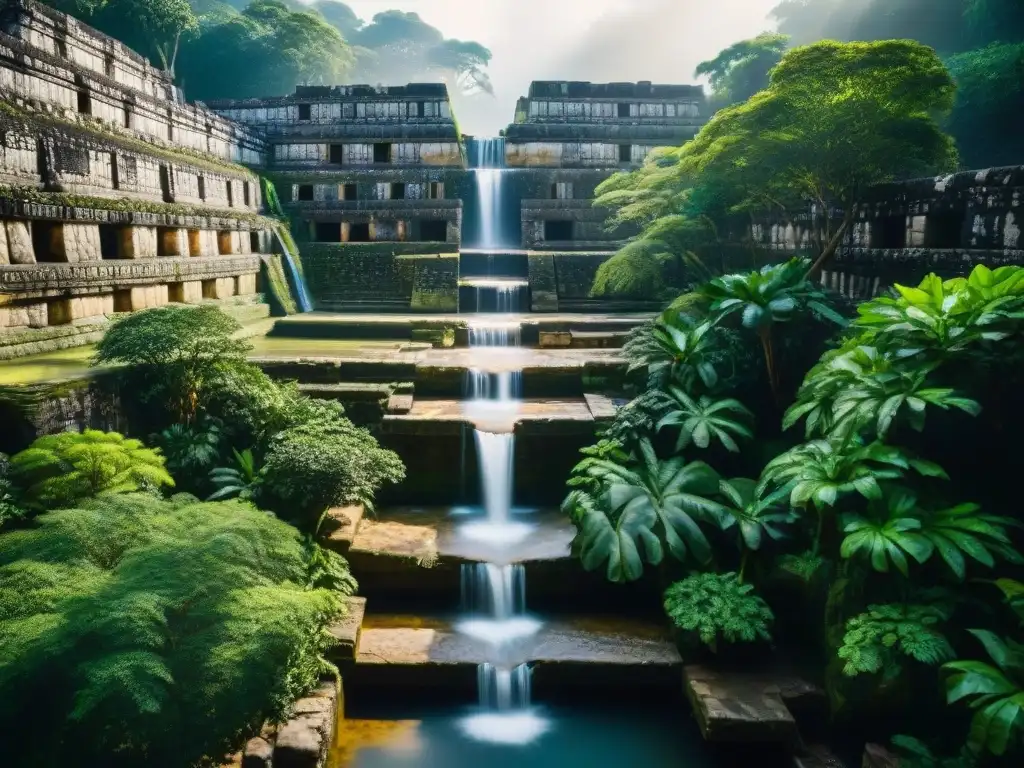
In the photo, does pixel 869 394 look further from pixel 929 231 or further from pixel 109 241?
pixel 109 241

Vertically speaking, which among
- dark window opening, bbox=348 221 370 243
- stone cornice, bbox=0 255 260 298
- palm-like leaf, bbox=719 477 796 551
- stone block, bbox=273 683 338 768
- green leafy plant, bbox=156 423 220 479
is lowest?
stone block, bbox=273 683 338 768

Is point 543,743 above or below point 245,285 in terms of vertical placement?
below

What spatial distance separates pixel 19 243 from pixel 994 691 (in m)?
11.8

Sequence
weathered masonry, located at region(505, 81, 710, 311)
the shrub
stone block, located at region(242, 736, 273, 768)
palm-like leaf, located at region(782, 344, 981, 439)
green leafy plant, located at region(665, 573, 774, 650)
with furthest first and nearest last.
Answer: weathered masonry, located at region(505, 81, 710, 311) → green leafy plant, located at region(665, 573, 774, 650) → palm-like leaf, located at region(782, 344, 981, 439) → stone block, located at region(242, 736, 273, 768) → the shrub

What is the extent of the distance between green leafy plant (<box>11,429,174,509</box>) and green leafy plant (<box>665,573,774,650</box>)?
5223 mm

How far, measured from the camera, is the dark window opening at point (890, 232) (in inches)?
418

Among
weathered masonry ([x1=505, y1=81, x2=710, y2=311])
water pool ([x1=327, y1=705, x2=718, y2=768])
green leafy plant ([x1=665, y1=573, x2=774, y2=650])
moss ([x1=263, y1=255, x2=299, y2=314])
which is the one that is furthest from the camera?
weathered masonry ([x1=505, y1=81, x2=710, y2=311])

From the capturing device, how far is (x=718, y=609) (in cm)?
718

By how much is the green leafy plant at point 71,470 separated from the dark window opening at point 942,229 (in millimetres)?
9703

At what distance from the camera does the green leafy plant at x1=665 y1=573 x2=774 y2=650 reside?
7.05m

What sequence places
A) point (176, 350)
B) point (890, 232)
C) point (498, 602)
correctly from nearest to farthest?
1. point (498, 602)
2. point (176, 350)
3. point (890, 232)

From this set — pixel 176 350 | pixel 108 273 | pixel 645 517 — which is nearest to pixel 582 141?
pixel 108 273

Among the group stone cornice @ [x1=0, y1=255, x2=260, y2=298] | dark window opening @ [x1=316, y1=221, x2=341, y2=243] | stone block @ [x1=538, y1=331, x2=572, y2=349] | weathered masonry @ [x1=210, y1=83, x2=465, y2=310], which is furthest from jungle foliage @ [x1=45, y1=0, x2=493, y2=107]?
stone block @ [x1=538, y1=331, x2=572, y2=349]

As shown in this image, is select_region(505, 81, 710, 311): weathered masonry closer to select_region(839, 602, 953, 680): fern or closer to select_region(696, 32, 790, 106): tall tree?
select_region(696, 32, 790, 106): tall tree
